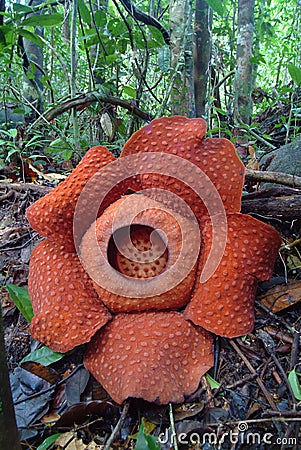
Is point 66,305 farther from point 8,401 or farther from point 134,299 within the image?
point 8,401

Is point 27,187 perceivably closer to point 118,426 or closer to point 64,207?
point 64,207

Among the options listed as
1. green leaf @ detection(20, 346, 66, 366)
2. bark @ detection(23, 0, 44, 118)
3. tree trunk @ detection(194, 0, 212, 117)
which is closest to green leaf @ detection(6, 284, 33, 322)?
green leaf @ detection(20, 346, 66, 366)

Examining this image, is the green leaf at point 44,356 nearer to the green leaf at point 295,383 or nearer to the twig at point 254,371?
the twig at point 254,371

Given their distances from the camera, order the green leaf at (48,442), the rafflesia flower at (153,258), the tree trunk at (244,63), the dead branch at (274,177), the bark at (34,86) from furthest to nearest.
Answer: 1. the tree trunk at (244,63)
2. the bark at (34,86)
3. the dead branch at (274,177)
4. the rafflesia flower at (153,258)
5. the green leaf at (48,442)

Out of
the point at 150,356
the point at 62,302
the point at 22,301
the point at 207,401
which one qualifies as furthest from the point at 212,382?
the point at 22,301

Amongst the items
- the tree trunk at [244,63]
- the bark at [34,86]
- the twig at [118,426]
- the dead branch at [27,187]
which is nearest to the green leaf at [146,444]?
the twig at [118,426]
